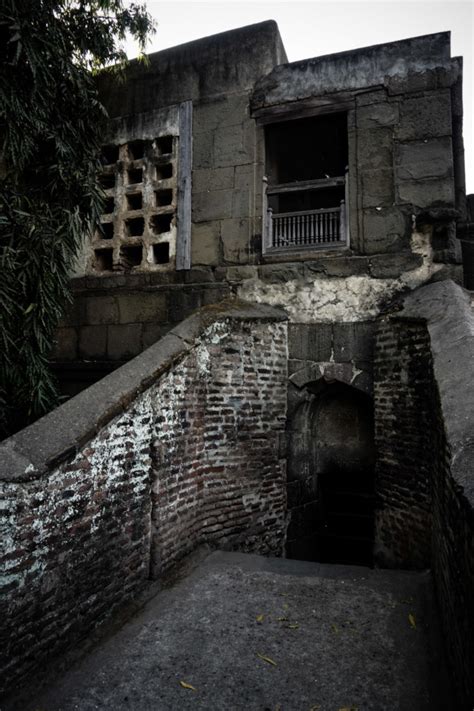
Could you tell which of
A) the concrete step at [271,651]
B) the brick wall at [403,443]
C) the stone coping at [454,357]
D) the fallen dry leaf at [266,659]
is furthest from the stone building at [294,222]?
the fallen dry leaf at [266,659]

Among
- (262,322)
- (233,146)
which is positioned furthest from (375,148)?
(262,322)

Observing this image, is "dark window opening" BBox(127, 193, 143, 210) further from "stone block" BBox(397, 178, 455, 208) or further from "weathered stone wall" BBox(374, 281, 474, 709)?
"weathered stone wall" BBox(374, 281, 474, 709)

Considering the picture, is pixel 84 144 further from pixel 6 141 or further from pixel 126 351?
pixel 126 351

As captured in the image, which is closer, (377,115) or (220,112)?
(377,115)

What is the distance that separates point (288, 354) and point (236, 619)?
129 inches

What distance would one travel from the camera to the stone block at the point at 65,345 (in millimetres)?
7141

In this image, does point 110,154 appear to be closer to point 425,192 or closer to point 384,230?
point 384,230

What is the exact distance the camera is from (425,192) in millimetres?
5676

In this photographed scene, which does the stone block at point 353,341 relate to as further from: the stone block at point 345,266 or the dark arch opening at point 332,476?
the stone block at point 345,266

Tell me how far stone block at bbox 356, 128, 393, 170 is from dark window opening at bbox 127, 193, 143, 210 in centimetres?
324

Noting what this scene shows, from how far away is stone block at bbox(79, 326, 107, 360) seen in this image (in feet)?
22.8

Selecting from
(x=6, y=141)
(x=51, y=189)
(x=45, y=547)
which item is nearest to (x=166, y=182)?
(x=51, y=189)

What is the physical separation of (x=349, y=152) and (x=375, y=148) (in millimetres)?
330

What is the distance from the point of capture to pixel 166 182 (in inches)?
273
